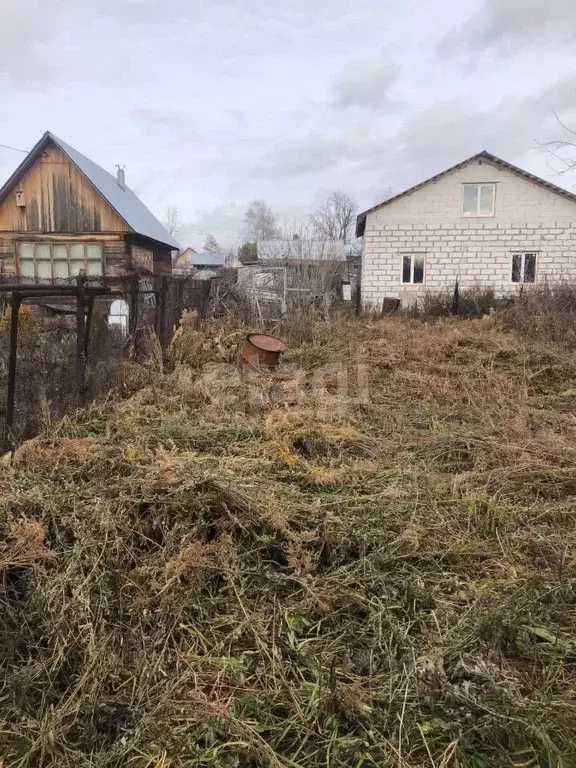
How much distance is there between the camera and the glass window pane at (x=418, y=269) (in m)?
17.0

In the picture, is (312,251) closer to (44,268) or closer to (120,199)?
(120,199)

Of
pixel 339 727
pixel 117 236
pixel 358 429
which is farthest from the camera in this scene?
pixel 117 236

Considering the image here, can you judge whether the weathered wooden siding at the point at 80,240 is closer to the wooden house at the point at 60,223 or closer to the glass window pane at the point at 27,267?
the wooden house at the point at 60,223

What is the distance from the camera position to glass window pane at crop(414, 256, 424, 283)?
1705 cm

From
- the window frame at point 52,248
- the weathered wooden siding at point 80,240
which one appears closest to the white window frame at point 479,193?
the weathered wooden siding at point 80,240

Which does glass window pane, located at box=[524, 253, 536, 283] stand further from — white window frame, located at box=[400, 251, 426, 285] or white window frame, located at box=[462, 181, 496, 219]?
white window frame, located at box=[400, 251, 426, 285]

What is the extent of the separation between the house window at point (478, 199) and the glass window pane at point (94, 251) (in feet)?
42.8

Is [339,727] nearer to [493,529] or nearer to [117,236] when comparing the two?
[493,529]

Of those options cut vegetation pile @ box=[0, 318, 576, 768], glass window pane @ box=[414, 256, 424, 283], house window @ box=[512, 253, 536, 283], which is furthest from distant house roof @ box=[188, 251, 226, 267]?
cut vegetation pile @ box=[0, 318, 576, 768]

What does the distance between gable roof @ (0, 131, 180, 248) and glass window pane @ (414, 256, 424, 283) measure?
1030 centimetres

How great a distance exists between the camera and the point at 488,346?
869 cm

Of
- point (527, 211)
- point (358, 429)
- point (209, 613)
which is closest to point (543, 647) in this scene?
point (209, 613)

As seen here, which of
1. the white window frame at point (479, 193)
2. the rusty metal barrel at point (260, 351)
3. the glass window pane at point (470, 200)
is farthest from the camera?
the glass window pane at point (470, 200)

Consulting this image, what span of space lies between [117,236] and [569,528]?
19020 millimetres
